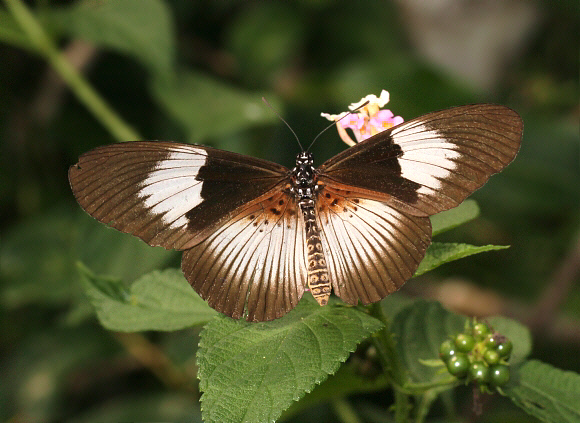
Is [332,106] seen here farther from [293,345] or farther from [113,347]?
[293,345]

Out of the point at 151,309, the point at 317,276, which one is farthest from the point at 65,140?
the point at 317,276

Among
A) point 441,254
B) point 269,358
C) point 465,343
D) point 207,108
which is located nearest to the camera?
point 269,358

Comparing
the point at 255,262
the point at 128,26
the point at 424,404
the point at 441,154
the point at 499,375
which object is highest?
the point at 128,26

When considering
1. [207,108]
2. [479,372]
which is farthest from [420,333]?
[207,108]

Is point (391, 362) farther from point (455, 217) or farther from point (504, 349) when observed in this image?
point (455, 217)

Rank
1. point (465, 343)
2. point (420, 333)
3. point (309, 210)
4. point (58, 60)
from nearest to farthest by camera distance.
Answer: point (465, 343)
point (309, 210)
point (420, 333)
point (58, 60)

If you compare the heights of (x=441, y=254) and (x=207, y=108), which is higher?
(x=207, y=108)

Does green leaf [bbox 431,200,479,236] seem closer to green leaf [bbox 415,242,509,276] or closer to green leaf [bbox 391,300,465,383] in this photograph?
green leaf [bbox 415,242,509,276]

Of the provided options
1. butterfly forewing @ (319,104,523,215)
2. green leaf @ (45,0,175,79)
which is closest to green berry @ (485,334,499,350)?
butterfly forewing @ (319,104,523,215)
